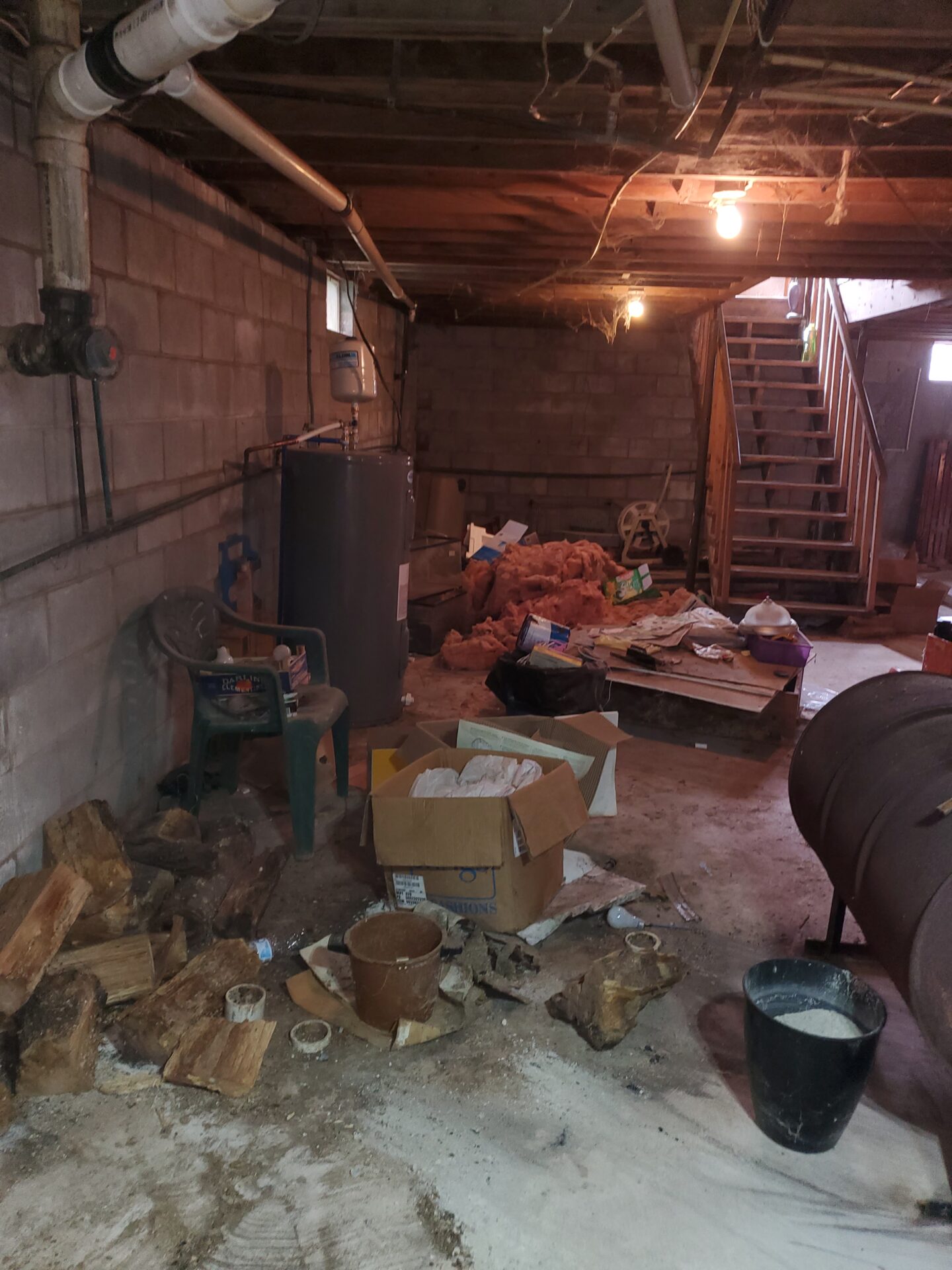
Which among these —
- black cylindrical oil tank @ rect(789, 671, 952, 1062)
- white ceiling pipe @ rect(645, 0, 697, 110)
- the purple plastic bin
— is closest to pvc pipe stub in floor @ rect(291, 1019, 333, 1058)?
black cylindrical oil tank @ rect(789, 671, 952, 1062)

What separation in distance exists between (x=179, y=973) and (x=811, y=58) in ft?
8.87

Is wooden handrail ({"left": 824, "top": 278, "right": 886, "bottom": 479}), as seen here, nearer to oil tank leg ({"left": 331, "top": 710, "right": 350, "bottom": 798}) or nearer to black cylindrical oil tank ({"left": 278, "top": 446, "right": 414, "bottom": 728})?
black cylindrical oil tank ({"left": 278, "top": 446, "right": 414, "bottom": 728})

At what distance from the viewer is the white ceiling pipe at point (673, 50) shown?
68.8 inches

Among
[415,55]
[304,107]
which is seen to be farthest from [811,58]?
[304,107]

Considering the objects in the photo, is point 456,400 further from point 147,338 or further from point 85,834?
point 85,834

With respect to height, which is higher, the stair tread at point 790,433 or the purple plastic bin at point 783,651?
the stair tread at point 790,433

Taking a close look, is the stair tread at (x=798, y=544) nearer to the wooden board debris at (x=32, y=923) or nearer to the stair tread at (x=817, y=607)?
the stair tread at (x=817, y=607)

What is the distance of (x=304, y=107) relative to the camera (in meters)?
2.72

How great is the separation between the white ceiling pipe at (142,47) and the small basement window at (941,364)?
33.3ft

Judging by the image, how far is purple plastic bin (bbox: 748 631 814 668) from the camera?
441cm

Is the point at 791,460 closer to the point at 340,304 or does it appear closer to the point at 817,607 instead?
the point at 817,607

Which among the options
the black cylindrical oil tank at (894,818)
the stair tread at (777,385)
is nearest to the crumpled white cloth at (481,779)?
the black cylindrical oil tank at (894,818)

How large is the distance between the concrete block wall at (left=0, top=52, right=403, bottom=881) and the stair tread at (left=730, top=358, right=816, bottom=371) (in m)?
4.42

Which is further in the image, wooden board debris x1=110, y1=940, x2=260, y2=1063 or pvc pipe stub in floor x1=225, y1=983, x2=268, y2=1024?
pvc pipe stub in floor x1=225, y1=983, x2=268, y2=1024
